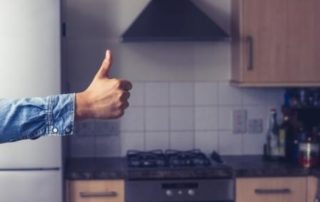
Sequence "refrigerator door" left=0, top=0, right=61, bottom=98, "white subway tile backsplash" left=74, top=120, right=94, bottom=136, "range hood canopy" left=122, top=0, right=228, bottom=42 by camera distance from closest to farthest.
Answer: "refrigerator door" left=0, top=0, right=61, bottom=98 → "range hood canopy" left=122, top=0, right=228, bottom=42 → "white subway tile backsplash" left=74, top=120, right=94, bottom=136

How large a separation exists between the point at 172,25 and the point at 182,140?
70 cm

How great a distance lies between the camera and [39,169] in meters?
2.80

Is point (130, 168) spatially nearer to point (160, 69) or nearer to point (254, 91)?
point (160, 69)

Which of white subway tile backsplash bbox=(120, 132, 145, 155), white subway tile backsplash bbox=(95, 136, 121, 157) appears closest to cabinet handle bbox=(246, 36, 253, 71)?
white subway tile backsplash bbox=(120, 132, 145, 155)

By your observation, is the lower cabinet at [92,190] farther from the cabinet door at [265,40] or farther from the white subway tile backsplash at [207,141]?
the cabinet door at [265,40]

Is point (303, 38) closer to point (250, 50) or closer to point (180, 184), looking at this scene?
point (250, 50)

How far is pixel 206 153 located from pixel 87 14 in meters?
1.02

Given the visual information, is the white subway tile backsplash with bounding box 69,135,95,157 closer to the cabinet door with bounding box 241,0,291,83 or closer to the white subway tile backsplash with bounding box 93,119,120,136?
the white subway tile backsplash with bounding box 93,119,120,136

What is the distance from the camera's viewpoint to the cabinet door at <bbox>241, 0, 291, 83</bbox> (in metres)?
3.14

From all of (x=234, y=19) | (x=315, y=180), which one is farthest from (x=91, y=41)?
(x=315, y=180)

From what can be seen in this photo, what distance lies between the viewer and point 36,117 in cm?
138

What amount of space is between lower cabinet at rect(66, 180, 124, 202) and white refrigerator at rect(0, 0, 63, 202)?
138mm

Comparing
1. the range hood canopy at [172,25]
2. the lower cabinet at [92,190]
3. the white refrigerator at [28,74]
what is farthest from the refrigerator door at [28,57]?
Answer: the range hood canopy at [172,25]

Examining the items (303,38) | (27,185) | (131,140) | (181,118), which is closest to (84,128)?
(131,140)
